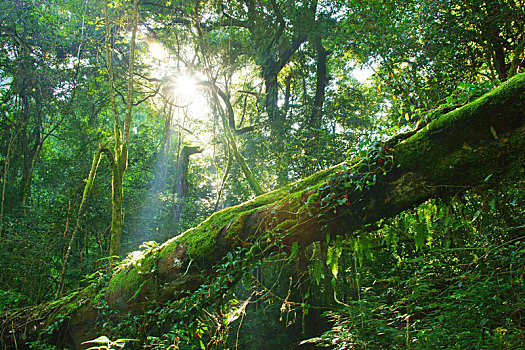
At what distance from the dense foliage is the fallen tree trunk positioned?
0.39ft

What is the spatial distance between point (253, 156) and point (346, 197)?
24.3ft

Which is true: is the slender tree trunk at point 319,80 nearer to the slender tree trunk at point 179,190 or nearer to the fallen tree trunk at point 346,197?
the slender tree trunk at point 179,190

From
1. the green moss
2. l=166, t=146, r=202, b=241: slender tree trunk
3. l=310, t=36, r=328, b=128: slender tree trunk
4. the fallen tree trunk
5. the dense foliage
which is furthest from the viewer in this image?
l=166, t=146, r=202, b=241: slender tree trunk

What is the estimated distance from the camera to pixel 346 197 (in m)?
2.30

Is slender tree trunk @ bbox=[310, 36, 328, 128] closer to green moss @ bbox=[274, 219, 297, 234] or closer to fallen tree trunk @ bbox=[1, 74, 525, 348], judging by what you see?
fallen tree trunk @ bbox=[1, 74, 525, 348]

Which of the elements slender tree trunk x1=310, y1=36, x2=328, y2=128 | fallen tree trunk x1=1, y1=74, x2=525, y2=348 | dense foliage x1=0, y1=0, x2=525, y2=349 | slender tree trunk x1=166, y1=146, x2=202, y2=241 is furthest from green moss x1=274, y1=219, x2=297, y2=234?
slender tree trunk x1=166, y1=146, x2=202, y2=241

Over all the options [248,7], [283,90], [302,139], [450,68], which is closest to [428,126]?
[450,68]

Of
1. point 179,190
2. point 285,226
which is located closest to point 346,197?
point 285,226

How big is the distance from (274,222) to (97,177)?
8.15 m

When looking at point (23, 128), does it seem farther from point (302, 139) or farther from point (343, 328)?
point (343, 328)

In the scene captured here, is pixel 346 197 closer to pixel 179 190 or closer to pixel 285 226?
pixel 285 226

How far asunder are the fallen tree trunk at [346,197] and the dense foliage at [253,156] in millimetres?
118

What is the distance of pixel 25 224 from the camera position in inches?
297

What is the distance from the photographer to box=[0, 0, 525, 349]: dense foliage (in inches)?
117
